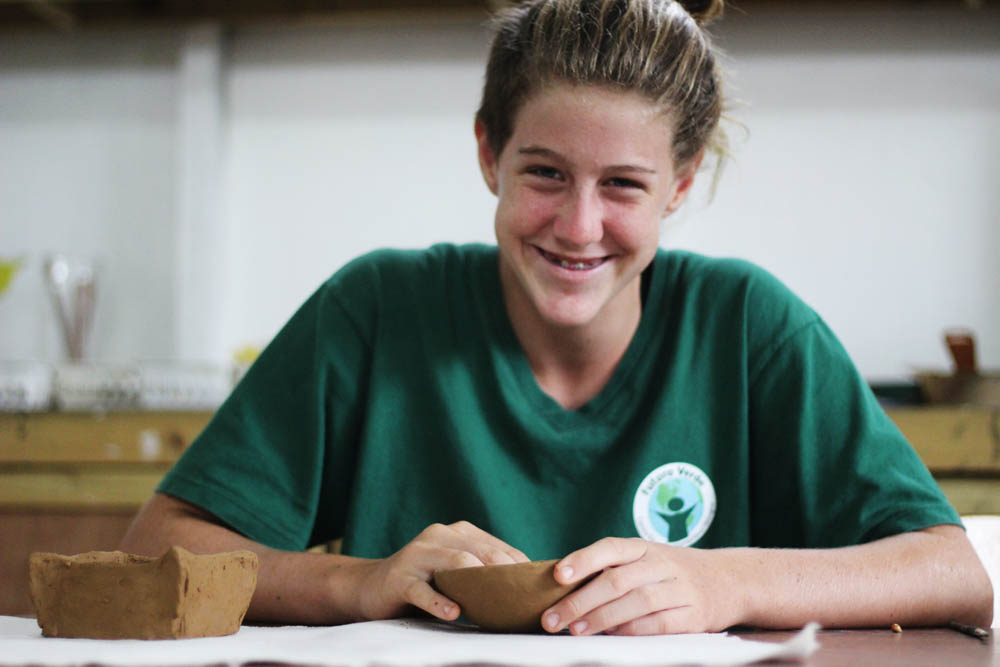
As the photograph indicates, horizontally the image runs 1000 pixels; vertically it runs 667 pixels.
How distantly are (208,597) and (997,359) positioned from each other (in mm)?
2556

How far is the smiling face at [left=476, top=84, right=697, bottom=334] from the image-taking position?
110 centimetres

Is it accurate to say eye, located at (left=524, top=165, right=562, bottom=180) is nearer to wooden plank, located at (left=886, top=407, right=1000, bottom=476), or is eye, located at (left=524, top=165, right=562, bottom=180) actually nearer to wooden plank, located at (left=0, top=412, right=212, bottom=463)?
wooden plank, located at (left=886, top=407, right=1000, bottom=476)

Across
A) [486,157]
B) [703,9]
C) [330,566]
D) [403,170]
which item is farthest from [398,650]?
[403,170]

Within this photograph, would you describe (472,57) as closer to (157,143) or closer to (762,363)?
(157,143)

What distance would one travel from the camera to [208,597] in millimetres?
765

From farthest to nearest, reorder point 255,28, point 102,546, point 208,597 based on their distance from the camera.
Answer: point 255,28 → point 102,546 → point 208,597

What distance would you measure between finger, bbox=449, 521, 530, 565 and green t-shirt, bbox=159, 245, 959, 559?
25cm

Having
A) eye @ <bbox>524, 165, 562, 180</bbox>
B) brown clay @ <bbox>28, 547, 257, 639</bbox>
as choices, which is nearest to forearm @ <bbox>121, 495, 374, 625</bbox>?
brown clay @ <bbox>28, 547, 257, 639</bbox>

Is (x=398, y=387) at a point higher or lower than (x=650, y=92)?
lower

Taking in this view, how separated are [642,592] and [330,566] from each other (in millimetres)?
337

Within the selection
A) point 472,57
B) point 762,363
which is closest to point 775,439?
point 762,363

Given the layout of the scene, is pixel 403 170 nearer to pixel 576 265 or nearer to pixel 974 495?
pixel 974 495

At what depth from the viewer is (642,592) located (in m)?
0.85

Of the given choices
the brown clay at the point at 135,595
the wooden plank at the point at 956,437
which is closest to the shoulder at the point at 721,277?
the brown clay at the point at 135,595
